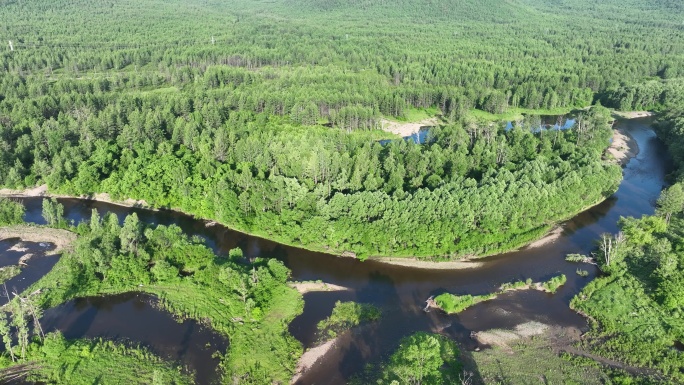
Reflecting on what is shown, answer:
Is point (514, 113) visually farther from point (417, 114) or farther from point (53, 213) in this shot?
point (53, 213)

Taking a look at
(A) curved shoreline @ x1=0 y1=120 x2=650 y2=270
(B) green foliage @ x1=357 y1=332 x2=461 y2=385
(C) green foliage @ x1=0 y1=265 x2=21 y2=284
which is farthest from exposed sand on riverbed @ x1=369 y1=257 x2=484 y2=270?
(C) green foliage @ x1=0 y1=265 x2=21 y2=284

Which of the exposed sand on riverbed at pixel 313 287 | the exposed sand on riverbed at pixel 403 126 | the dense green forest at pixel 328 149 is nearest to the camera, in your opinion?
the exposed sand on riverbed at pixel 313 287

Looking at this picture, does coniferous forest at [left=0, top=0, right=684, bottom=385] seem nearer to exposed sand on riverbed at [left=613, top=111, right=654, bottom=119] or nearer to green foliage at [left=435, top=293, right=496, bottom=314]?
green foliage at [left=435, top=293, right=496, bottom=314]

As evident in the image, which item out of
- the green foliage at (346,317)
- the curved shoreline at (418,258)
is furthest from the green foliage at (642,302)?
the green foliage at (346,317)

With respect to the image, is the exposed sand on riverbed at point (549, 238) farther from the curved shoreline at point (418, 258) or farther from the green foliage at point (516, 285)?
the green foliage at point (516, 285)

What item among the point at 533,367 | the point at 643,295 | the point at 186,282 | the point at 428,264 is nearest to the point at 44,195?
the point at 186,282

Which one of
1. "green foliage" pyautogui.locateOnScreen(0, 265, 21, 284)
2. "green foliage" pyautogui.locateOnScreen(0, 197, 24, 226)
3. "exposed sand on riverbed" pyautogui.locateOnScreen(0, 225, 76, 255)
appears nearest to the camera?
"green foliage" pyautogui.locateOnScreen(0, 265, 21, 284)
